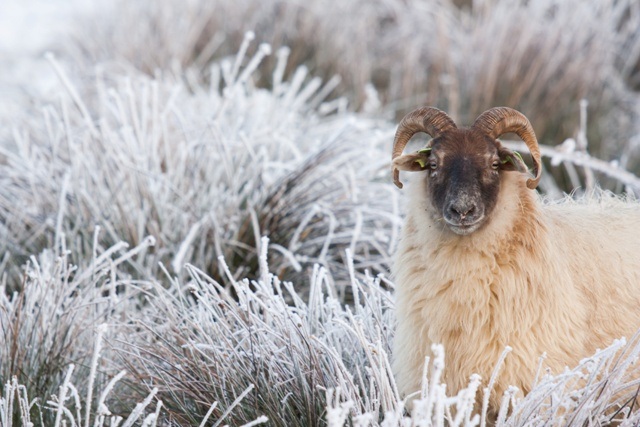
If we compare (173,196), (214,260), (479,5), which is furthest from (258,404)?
(479,5)

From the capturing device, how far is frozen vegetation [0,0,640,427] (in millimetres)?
3234

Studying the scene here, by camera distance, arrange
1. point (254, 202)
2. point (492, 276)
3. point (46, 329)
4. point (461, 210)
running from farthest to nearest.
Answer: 1. point (254, 202)
2. point (46, 329)
3. point (492, 276)
4. point (461, 210)

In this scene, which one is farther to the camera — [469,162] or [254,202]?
[254,202]

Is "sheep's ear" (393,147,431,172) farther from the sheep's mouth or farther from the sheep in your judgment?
the sheep's mouth

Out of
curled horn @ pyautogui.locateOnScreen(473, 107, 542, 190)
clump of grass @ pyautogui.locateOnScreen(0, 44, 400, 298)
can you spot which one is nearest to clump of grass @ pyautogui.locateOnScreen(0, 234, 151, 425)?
clump of grass @ pyautogui.locateOnScreen(0, 44, 400, 298)

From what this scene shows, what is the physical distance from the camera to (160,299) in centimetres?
366

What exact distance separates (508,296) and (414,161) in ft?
2.06

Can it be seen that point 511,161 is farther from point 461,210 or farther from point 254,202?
point 254,202

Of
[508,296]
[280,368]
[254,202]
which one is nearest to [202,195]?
[254,202]

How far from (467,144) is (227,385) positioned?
50.5 inches

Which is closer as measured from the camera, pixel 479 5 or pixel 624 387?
pixel 624 387

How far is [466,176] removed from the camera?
3084 millimetres

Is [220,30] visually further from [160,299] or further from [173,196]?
[160,299]

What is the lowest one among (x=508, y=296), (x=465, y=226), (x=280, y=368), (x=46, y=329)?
(x=46, y=329)
